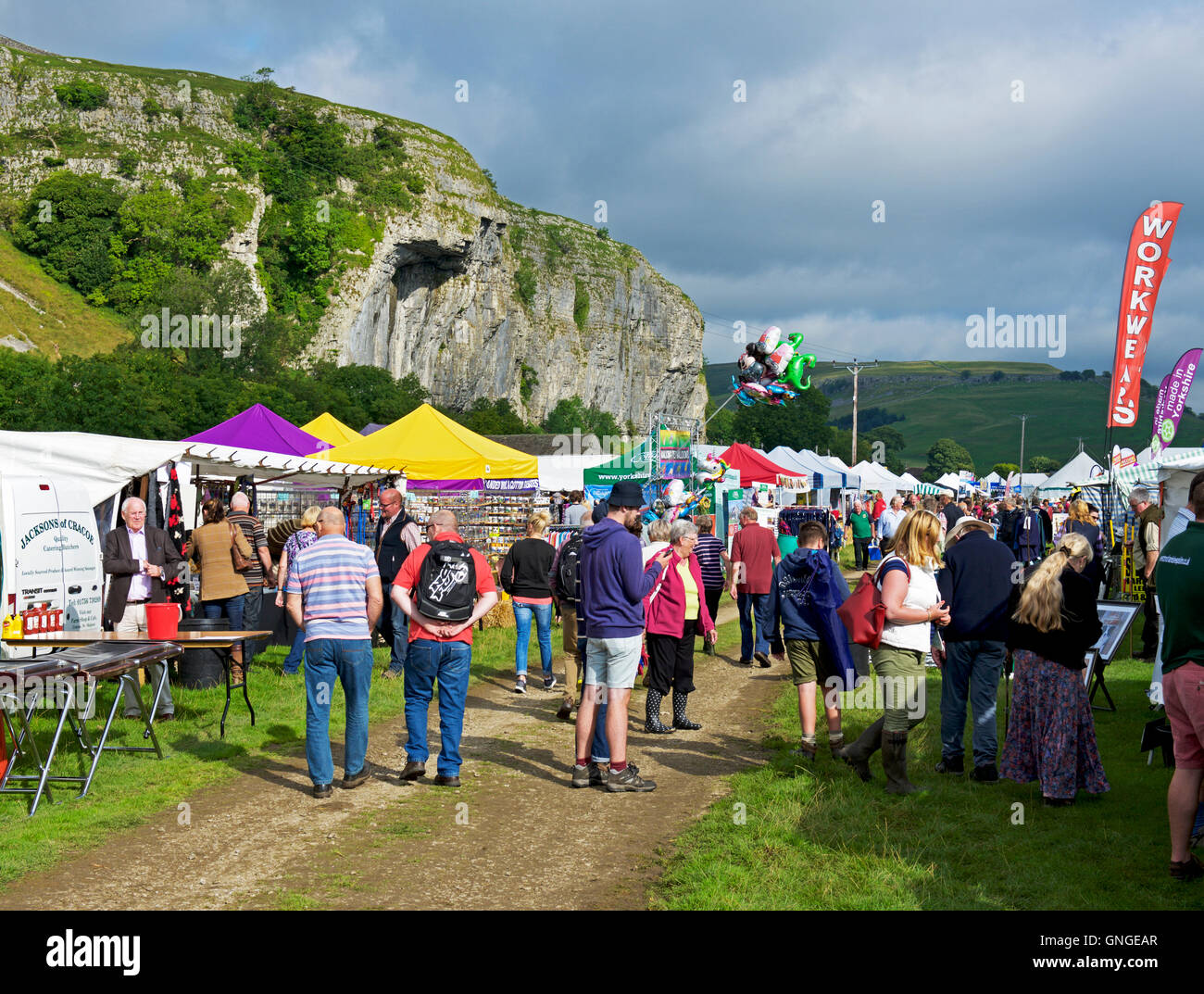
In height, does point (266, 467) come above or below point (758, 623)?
above

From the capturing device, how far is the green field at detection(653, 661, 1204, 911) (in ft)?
15.0

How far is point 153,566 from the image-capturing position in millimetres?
8742

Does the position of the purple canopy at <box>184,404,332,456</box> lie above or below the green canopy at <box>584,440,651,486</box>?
above

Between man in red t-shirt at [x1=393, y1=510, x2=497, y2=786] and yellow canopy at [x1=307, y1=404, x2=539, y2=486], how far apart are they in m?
8.36

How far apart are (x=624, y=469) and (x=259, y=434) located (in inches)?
300

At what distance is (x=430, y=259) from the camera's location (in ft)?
291

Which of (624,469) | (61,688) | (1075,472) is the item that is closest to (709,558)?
(61,688)

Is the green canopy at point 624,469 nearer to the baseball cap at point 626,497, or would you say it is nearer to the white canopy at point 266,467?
the white canopy at point 266,467

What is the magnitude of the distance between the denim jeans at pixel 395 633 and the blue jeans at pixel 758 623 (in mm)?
4320

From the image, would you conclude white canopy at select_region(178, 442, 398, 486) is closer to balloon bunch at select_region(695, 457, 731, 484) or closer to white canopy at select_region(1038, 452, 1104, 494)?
balloon bunch at select_region(695, 457, 731, 484)

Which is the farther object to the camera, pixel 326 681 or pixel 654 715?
pixel 654 715

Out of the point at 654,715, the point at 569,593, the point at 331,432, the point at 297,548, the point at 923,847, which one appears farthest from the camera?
the point at 331,432

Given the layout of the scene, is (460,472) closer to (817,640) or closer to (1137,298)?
(817,640)

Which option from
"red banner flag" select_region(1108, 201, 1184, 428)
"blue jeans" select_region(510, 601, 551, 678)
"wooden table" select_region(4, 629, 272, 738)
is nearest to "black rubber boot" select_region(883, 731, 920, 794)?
"blue jeans" select_region(510, 601, 551, 678)
